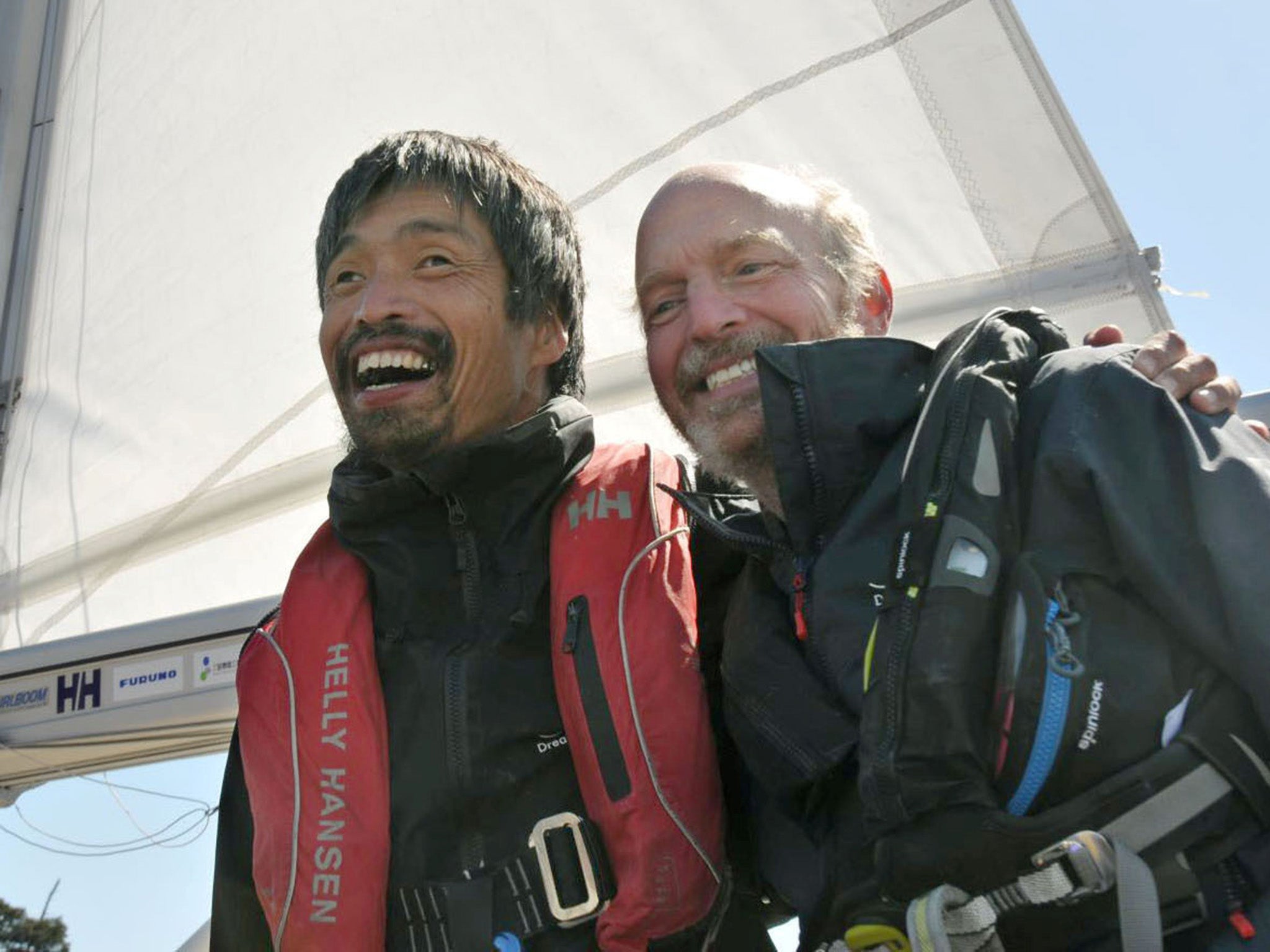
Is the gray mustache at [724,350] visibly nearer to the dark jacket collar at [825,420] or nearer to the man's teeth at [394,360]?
the dark jacket collar at [825,420]

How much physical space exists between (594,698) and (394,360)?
20.8 inches

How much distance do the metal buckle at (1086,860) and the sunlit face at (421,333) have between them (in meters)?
0.94

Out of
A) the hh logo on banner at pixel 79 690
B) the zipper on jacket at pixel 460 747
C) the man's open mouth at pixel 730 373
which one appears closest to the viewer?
the zipper on jacket at pixel 460 747

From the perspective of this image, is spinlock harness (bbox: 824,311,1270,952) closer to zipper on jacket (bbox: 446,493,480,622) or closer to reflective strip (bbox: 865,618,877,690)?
reflective strip (bbox: 865,618,877,690)

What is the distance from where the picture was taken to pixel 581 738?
147 cm

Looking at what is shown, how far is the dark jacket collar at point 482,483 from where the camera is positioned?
1626mm

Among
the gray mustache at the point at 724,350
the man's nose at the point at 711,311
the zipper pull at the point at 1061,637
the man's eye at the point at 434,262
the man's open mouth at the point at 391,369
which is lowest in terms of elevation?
the zipper pull at the point at 1061,637

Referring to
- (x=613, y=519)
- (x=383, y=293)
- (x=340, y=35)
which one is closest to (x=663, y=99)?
(x=340, y=35)

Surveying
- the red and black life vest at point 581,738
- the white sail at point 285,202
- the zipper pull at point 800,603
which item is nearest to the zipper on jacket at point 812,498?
the zipper pull at point 800,603

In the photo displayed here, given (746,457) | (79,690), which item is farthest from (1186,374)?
(79,690)

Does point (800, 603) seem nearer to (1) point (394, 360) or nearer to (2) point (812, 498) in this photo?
(2) point (812, 498)

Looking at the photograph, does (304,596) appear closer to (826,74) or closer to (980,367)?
(980,367)

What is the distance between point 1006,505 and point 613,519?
0.57m

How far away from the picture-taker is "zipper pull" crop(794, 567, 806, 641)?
1386 millimetres
